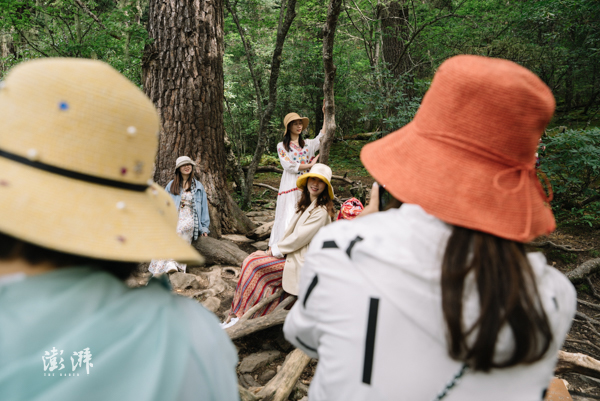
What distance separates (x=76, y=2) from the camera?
5.67 metres

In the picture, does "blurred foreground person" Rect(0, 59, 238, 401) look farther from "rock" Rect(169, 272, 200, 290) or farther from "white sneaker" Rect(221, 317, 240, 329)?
"rock" Rect(169, 272, 200, 290)

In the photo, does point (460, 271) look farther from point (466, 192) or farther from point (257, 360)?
point (257, 360)

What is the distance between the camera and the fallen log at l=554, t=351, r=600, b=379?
2645 millimetres

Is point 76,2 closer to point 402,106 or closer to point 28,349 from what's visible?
point 402,106

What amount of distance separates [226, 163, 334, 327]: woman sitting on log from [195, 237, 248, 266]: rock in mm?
1303

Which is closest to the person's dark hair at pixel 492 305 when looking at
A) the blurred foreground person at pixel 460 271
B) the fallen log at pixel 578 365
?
the blurred foreground person at pixel 460 271

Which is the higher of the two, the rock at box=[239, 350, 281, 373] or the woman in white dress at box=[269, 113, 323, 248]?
the woman in white dress at box=[269, 113, 323, 248]

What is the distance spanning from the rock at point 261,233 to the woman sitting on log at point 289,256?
2.23 m

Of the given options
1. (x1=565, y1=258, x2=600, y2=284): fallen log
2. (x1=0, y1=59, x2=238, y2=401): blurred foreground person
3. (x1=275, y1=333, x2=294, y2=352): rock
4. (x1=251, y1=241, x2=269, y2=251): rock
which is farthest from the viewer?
(x1=251, y1=241, x2=269, y2=251): rock

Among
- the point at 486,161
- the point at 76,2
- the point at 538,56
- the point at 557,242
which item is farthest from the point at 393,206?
the point at 538,56

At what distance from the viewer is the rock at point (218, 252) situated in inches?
203

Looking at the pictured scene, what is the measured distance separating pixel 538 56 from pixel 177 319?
9018mm

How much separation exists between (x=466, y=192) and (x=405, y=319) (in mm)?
364

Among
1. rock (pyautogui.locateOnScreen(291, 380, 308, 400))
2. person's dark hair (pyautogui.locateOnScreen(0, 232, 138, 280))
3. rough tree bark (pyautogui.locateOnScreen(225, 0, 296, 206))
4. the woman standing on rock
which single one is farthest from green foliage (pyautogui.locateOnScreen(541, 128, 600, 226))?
person's dark hair (pyautogui.locateOnScreen(0, 232, 138, 280))
